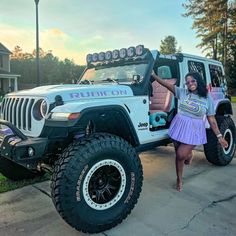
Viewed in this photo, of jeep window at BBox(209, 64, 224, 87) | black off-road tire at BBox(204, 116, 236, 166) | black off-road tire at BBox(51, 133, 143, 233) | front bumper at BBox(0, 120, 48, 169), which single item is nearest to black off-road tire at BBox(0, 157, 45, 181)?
front bumper at BBox(0, 120, 48, 169)

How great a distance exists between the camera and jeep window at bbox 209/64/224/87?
242 inches

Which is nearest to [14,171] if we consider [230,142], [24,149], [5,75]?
[24,149]

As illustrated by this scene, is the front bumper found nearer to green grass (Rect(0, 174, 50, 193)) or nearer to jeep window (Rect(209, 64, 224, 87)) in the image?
green grass (Rect(0, 174, 50, 193))

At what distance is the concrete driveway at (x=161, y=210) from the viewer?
11.3 feet

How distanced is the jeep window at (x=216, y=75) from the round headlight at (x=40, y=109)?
364 centimetres

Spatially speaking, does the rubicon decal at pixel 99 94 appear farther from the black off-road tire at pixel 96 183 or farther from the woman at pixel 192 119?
the woman at pixel 192 119

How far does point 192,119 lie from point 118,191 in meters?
1.63

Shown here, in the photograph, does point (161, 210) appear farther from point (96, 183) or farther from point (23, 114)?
point (23, 114)

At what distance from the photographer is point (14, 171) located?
4941mm

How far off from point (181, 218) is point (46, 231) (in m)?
1.52

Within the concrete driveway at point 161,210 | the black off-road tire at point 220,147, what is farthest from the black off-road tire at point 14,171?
the black off-road tire at point 220,147

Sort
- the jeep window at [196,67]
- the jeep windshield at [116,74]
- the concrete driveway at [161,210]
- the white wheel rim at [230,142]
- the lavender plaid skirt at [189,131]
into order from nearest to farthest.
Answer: the concrete driveway at [161,210]
the lavender plaid skirt at [189,131]
the jeep windshield at [116,74]
the jeep window at [196,67]
the white wheel rim at [230,142]

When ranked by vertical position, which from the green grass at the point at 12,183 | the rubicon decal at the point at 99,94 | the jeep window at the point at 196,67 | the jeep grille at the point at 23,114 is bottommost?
the green grass at the point at 12,183

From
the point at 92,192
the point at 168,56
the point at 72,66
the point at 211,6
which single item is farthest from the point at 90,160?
the point at 72,66
